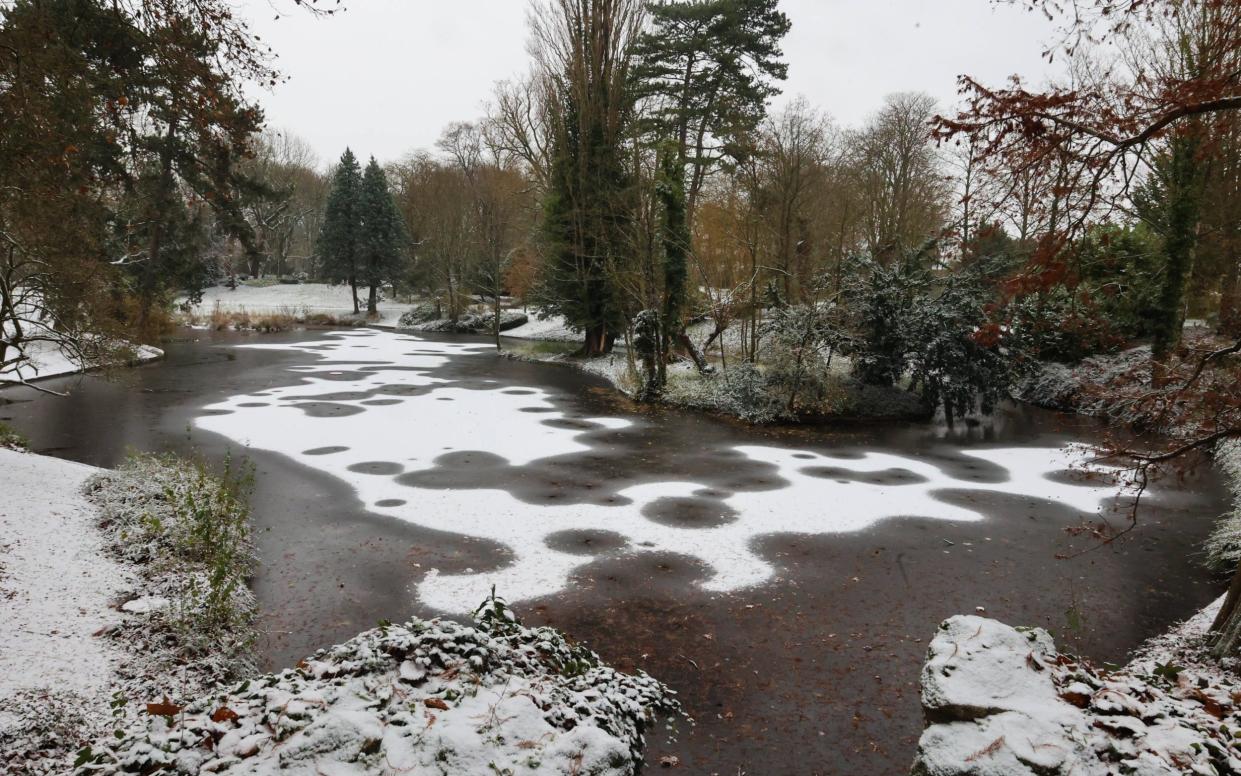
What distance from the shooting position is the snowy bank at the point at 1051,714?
281 centimetres

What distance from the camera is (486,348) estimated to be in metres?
31.0

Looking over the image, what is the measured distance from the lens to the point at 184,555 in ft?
21.7

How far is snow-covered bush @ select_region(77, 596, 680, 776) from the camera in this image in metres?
2.91

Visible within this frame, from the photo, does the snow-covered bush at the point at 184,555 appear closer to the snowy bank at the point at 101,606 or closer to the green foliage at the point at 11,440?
the snowy bank at the point at 101,606

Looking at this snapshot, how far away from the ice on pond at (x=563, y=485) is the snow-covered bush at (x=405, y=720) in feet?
7.11

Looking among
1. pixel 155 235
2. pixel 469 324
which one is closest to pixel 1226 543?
pixel 155 235

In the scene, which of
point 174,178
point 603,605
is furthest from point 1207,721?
point 174,178

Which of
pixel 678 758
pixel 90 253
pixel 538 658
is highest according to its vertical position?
pixel 90 253

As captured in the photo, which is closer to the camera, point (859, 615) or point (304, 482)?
point (859, 615)

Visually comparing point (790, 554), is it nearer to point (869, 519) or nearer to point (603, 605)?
point (869, 519)

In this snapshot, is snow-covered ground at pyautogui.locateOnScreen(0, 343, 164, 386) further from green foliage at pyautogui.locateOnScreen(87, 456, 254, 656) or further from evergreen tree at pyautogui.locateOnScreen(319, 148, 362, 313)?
evergreen tree at pyautogui.locateOnScreen(319, 148, 362, 313)

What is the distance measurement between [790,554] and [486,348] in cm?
2514

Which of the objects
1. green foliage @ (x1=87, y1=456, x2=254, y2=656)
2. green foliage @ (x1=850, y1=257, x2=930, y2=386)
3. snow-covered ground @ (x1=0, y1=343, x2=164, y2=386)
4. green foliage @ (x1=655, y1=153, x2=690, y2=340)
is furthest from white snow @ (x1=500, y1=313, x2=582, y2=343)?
green foliage @ (x1=87, y1=456, x2=254, y2=656)

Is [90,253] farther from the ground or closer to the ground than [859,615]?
farther from the ground
